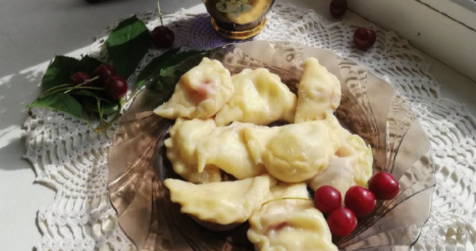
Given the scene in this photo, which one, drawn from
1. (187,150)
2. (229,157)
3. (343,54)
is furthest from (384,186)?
(343,54)

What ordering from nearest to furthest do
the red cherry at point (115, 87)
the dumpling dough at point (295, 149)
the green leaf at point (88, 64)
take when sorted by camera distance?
the dumpling dough at point (295, 149) → the red cherry at point (115, 87) → the green leaf at point (88, 64)

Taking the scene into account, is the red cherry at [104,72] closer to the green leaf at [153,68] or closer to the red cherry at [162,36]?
the green leaf at [153,68]

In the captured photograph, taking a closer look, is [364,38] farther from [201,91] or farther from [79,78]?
[79,78]

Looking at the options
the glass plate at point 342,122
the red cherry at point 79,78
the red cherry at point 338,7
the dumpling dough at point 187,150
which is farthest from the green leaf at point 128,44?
the red cherry at point 338,7

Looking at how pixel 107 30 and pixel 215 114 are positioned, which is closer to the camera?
pixel 215 114

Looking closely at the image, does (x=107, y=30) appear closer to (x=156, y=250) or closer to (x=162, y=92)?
(x=162, y=92)

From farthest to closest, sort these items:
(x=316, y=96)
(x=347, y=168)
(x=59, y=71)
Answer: (x=59, y=71)
(x=316, y=96)
(x=347, y=168)

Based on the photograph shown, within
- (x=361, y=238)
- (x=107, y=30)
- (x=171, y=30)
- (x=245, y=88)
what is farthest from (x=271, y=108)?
(x=107, y=30)
